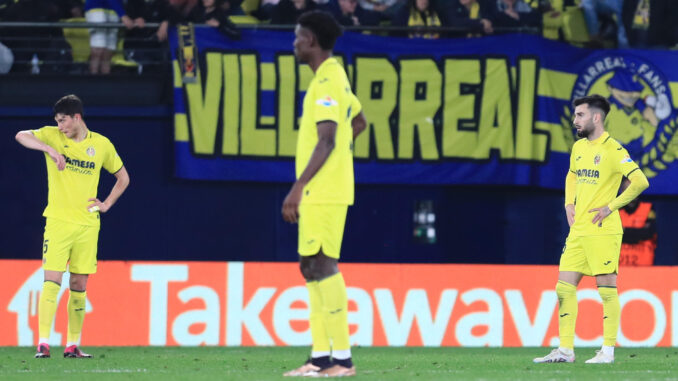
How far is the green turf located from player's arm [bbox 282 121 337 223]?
3.79 feet

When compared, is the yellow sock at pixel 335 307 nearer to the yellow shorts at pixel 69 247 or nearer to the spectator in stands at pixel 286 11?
the yellow shorts at pixel 69 247

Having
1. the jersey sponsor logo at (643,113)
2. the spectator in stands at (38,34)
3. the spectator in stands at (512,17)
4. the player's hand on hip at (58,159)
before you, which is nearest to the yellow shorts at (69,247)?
the player's hand on hip at (58,159)

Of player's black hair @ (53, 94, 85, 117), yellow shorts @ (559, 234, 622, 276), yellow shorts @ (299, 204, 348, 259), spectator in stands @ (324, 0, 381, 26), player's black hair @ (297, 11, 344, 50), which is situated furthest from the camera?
spectator in stands @ (324, 0, 381, 26)

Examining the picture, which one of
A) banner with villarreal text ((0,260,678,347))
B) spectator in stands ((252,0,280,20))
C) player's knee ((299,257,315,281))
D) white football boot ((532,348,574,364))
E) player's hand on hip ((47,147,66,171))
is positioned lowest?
banner with villarreal text ((0,260,678,347))

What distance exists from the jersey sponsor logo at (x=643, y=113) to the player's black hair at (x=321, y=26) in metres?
9.16

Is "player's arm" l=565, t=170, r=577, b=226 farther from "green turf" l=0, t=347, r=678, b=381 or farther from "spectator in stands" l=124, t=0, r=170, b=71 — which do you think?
"spectator in stands" l=124, t=0, r=170, b=71

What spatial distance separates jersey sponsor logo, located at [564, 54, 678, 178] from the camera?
15.8 metres

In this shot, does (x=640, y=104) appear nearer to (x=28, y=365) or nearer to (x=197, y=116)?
(x=197, y=116)

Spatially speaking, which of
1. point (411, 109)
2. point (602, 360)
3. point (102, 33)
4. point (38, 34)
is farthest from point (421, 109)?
point (602, 360)

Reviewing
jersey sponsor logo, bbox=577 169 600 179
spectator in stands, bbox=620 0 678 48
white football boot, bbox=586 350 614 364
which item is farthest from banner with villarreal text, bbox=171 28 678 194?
white football boot, bbox=586 350 614 364

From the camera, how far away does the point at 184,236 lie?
1582cm

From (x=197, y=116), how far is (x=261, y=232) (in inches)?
66.1

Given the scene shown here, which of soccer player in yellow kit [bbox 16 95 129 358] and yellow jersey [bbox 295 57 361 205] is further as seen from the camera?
soccer player in yellow kit [bbox 16 95 129 358]

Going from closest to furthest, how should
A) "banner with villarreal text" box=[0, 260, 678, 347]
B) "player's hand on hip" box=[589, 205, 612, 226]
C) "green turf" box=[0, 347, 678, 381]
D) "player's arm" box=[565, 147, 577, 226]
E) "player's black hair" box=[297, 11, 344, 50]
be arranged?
"player's black hair" box=[297, 11, 344, 50], "green turf" box=[0, 347, 678, 381], "player's hand on hip" box=[589, 205, 612, 226], "player's arm" box=[565, 147, 577, 226], "banner with villarreal text" box=[0, 260, 678, 347]
